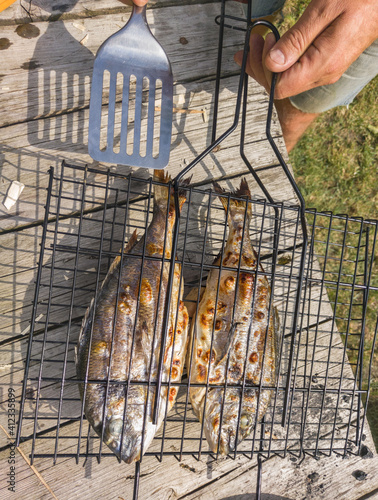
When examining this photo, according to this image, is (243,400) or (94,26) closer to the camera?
(243,400)

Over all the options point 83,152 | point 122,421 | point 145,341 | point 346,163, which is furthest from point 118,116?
point 346,163

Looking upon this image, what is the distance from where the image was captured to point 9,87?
2350mm

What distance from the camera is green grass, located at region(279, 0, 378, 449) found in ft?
11.2

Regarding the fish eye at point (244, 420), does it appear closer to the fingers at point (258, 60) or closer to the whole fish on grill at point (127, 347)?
the whole fish on grill at point (127, 347)

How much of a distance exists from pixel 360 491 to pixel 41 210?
2.51 metres

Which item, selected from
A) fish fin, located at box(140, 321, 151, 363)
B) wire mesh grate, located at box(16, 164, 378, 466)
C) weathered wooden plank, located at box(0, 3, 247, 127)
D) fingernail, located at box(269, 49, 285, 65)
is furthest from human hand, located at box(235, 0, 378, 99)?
fish fin, located at box(140, 321, 151, 363)

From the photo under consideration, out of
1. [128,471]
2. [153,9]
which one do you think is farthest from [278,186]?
[128,471]

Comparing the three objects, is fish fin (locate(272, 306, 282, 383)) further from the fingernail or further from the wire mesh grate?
the fingernail

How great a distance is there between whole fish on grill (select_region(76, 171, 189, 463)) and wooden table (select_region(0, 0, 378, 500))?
0.50m

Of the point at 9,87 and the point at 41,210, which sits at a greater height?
the point at 9,87

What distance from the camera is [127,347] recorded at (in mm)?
2008

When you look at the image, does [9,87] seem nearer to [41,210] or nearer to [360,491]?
[41,210]

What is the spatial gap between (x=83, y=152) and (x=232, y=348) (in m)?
1.33

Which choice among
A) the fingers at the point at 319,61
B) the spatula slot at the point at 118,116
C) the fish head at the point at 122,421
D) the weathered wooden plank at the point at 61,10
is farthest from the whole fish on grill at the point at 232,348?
the weathered wooden plank at the point at 61,10
